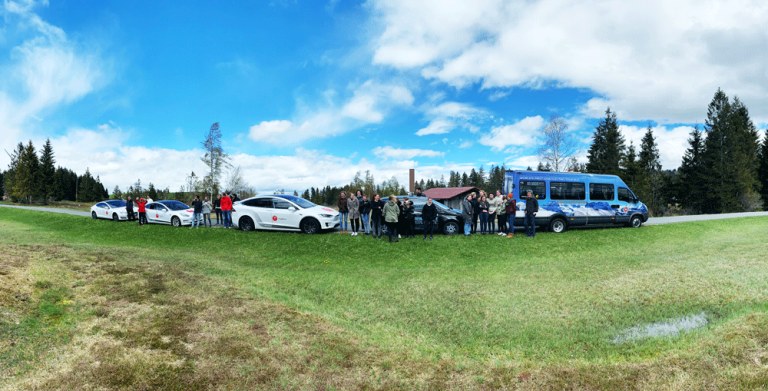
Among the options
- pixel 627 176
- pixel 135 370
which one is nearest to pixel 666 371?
pixel 135 370

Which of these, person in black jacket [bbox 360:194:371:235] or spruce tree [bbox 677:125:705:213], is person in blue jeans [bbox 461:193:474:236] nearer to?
person in black jacket [bbox 360:194:371:235]

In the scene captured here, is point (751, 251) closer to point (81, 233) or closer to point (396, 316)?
point (396, 316)

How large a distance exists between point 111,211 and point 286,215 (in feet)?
49.5

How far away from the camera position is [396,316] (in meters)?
6.04

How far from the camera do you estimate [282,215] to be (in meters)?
14.9

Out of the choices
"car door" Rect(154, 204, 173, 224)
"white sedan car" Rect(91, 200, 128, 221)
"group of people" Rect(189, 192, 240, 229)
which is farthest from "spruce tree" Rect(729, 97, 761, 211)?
"white sedan car" Rect(91, 200, 128, 221)

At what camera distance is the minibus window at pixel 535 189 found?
14.6 metres

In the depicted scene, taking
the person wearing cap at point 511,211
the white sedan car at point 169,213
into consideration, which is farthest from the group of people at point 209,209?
the person wearing cap at point 511,211

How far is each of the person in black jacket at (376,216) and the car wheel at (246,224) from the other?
5614 millimetres

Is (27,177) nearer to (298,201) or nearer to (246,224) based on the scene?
(246,224)

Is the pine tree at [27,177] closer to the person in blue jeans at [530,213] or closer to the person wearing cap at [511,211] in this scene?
the person wearing cap at [511,211]

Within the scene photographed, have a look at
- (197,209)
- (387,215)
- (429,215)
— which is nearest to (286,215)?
(387,215)

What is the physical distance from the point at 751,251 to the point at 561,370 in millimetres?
11045

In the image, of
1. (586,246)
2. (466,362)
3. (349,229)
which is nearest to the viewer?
(466,362)
